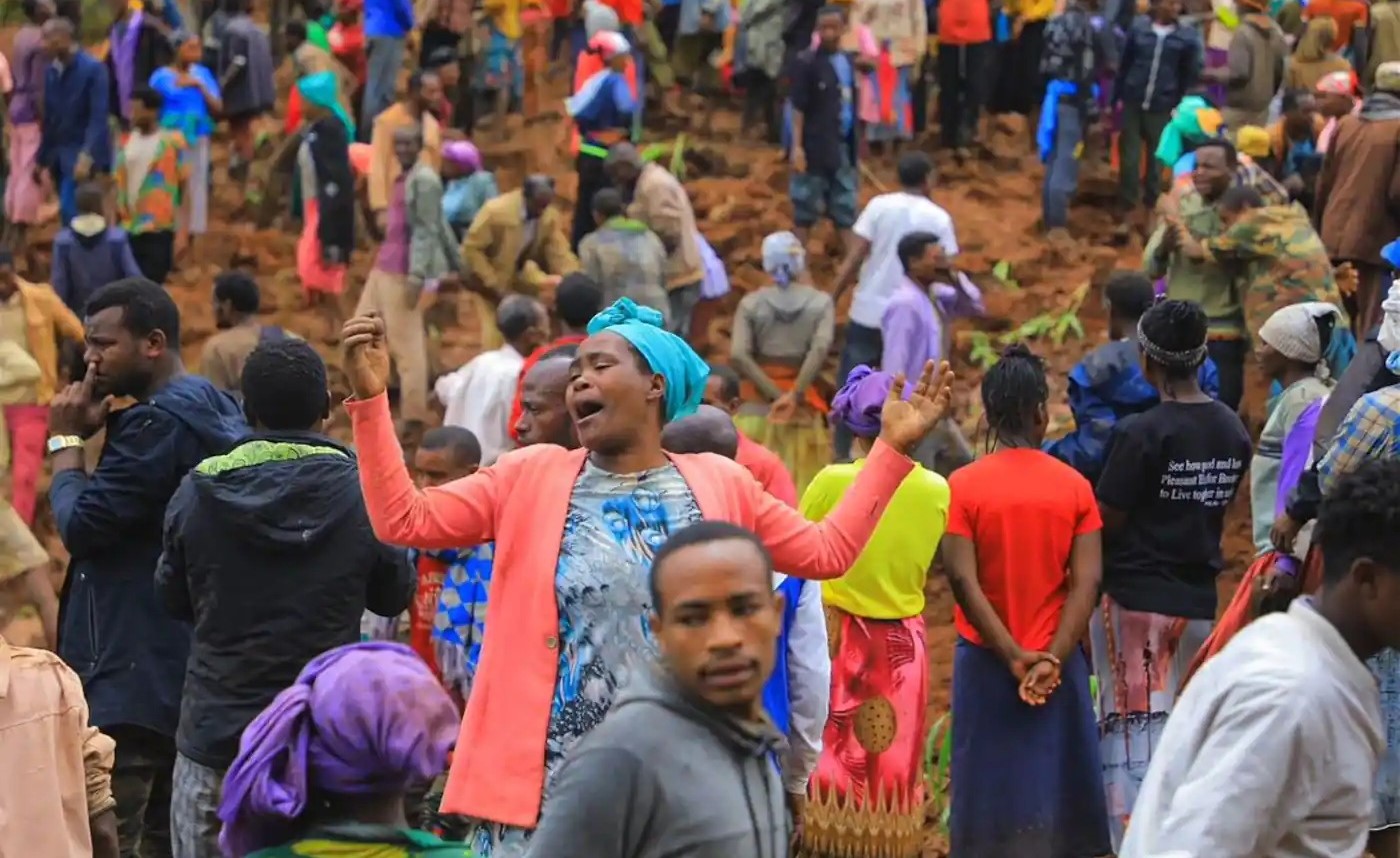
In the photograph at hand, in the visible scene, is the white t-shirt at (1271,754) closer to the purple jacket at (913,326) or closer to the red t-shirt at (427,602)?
the red t-shirt at (427,602)

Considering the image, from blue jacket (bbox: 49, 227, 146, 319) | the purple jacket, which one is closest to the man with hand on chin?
the purple jacket

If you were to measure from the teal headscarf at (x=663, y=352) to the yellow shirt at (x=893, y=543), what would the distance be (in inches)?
74.9

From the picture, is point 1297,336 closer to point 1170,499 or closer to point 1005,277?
point 1170,499

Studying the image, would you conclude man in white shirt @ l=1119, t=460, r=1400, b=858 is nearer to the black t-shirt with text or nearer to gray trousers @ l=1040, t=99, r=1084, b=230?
the black t-shirt with text

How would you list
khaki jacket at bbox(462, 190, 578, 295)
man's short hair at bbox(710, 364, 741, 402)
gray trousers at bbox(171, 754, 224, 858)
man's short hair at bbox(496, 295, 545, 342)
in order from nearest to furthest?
gray trousers at bbox(171, 754, 224, 858)
man's short hair at bbox(710, 364, 741, 402)
man's short hair at bbox(496, 295, 545, 342)
khaki jacket at bbox(462, 190, 578, 295)

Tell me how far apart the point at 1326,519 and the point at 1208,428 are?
3446mm

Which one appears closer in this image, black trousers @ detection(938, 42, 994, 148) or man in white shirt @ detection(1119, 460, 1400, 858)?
man in white shirt @ detection(1119, 460, 1400, 858)

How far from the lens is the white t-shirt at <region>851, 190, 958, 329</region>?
12180mm

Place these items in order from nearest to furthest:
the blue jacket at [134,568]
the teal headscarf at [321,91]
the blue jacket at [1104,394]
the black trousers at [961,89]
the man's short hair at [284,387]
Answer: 1. the man's short hair at [284,387]
2. the blue jacket at [134,568]
3. the blue jacket at [1104,394]
4. the teal headscarf at [321,91]
5. the black trousers at [961,89]

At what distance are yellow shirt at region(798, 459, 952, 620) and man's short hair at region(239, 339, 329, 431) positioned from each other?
1.60 metres

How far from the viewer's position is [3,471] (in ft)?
29.4

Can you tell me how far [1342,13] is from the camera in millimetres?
16797

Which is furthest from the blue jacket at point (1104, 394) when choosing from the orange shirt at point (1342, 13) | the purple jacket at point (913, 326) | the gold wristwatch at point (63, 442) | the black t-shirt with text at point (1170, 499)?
the orange shirt at point (1342, 13)

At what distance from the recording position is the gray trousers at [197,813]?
5.22 m
